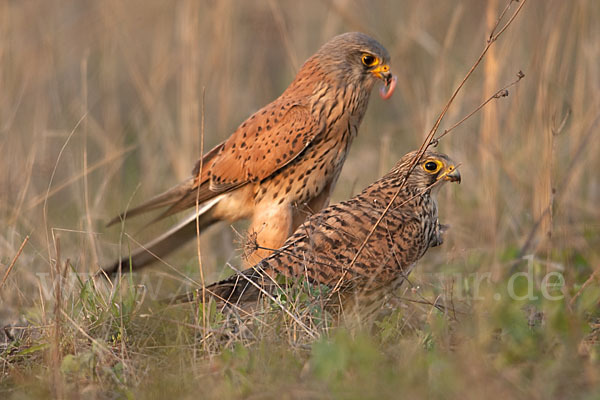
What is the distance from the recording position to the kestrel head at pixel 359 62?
4.52 metres

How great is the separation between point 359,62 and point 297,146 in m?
0.63

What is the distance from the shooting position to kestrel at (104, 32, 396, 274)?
448cm

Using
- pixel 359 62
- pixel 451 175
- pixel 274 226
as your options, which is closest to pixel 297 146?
pixel 274 226

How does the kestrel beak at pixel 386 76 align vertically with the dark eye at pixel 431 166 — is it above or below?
above

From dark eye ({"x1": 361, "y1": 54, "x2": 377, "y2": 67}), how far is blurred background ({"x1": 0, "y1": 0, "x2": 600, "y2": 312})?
0.70 metres

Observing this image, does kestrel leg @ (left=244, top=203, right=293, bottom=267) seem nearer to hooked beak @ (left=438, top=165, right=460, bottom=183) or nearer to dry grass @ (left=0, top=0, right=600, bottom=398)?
dry grass @ (left=0, top=0, right=600, bottom=398)

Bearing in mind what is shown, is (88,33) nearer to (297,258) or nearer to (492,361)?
(297,258)

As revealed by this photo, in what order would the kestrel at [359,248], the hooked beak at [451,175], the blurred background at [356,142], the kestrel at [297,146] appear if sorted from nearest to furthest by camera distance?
1. the kestrel at [359,248]
2. the hooked beak at [451,175]
3. the kestrel at [297,146]
4. the blurred background at [356,142]

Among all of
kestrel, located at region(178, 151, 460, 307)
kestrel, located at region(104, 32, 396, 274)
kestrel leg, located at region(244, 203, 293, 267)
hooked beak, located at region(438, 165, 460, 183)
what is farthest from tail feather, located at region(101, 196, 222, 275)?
hooked beak, located at region(438, 165, 460, 183)

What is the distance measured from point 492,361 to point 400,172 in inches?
55.0

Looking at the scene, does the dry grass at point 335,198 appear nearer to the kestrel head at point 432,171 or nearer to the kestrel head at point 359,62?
the kestrel head at point 432,171

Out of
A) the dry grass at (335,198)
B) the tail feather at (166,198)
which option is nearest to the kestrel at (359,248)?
the dry grass at (335,198)

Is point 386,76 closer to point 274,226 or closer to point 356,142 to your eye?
point 274,226

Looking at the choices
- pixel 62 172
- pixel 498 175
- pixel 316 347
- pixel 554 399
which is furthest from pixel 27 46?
pixel 554 399
